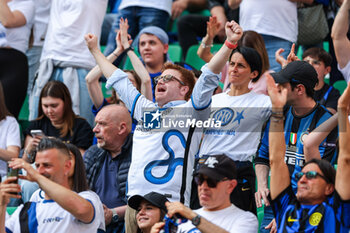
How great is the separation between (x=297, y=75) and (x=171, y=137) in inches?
36.8

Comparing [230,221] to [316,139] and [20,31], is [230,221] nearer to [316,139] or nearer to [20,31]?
[316,139]

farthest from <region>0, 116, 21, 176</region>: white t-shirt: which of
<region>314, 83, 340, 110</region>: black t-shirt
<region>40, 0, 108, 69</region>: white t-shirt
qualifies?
<region>314, 83, 340, 110</region>: black t-shirt

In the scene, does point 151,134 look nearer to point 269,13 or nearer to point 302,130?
point 302,130

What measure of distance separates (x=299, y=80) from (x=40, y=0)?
158 inches

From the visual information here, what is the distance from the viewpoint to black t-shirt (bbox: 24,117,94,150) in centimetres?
655

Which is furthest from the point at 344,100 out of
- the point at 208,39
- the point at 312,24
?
the point at 312,24

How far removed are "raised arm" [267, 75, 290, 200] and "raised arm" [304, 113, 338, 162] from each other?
351 millimetres

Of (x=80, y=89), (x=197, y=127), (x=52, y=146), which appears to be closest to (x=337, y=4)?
(x=80, y=89)

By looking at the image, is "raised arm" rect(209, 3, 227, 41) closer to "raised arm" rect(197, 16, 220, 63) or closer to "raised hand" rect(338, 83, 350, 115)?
"raised arm" rect(197, 16, 220, 63)

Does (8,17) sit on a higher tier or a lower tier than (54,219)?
higher

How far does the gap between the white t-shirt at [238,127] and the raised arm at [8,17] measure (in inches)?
120

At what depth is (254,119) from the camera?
5.00 m

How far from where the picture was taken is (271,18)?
6.93 metres

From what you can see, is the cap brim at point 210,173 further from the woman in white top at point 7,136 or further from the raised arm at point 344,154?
the woman in white top at point 7,136
